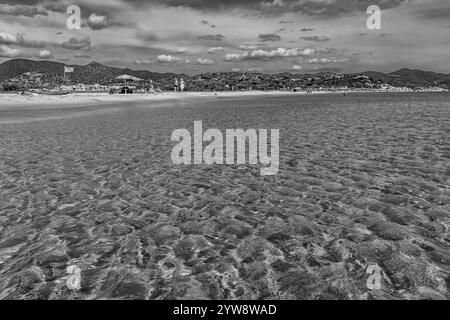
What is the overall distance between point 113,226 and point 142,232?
42.3 inches

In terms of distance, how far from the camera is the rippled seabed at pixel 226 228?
24.4 ft

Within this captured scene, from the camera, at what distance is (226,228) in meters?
10.4

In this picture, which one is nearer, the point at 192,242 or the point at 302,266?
the point at 302,266

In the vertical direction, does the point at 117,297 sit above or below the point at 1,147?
below

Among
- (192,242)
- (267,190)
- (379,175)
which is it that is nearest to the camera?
(192,242)

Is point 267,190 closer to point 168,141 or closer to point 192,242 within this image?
point 192,242

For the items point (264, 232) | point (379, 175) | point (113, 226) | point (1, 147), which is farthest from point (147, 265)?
point (1, 147)

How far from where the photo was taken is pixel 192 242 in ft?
31.1

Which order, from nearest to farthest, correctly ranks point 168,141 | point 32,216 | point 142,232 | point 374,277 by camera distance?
point 374,277 < point 142,232 < point 32,216 < point 168,141

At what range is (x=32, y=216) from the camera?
11422mm

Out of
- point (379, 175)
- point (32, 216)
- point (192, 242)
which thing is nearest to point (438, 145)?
point (379, 175)

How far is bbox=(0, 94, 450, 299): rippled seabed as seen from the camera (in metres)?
7.43
